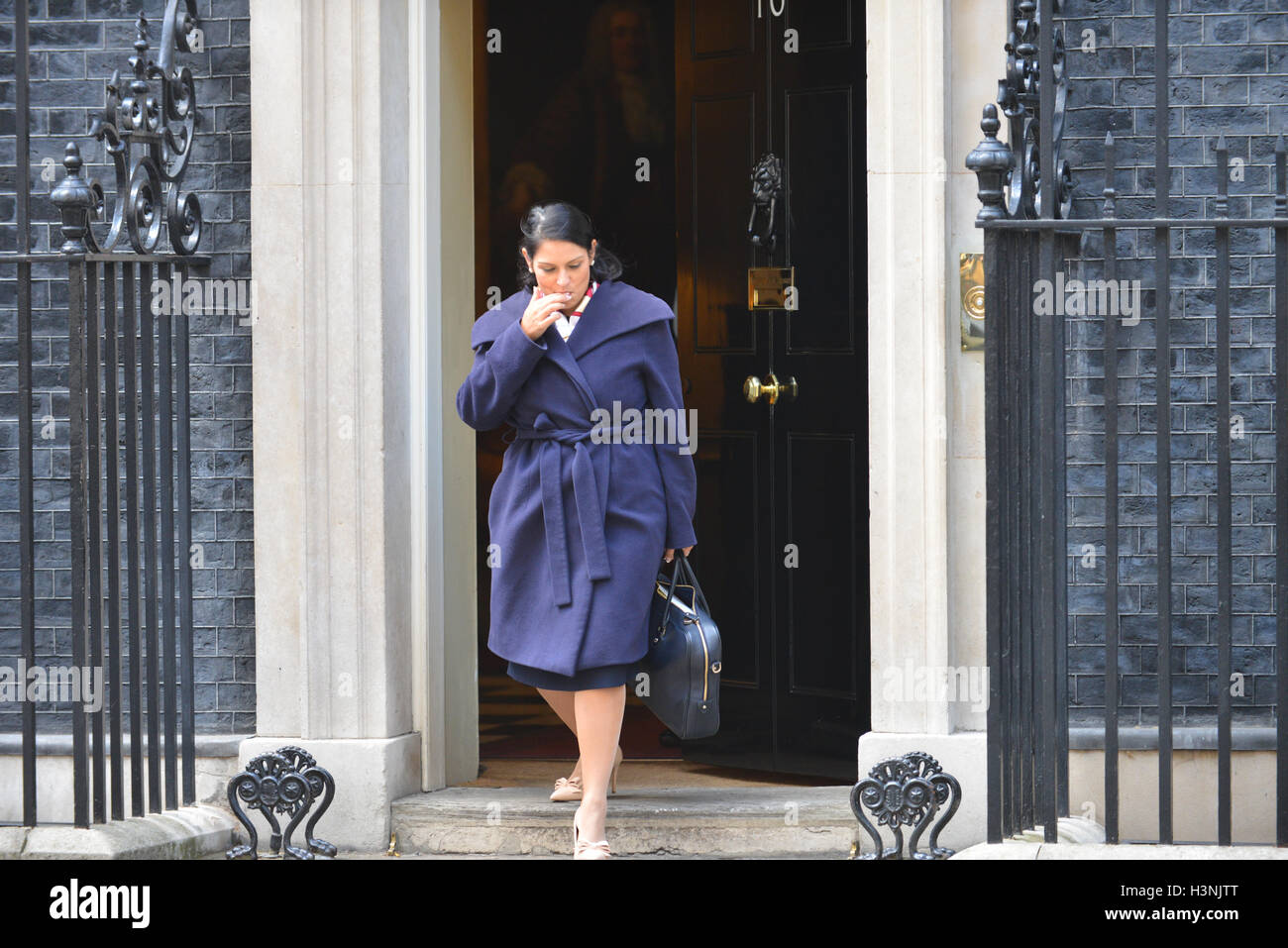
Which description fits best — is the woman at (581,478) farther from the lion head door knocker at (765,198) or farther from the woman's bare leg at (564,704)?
the lion head door knocker at (765,198)

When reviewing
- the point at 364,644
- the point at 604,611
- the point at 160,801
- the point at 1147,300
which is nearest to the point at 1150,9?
the point at 1147,300

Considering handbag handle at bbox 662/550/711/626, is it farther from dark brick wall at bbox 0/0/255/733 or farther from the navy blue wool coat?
dark brick wall at bbox 0/0/255/733

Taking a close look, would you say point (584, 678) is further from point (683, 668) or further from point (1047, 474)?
point (1047, 474)

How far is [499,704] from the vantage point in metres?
7.96

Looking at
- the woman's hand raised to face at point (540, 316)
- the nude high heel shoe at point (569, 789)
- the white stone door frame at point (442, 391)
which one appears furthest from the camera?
the white stone door frame at point (442, 391)

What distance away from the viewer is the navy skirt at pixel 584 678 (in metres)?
5.01

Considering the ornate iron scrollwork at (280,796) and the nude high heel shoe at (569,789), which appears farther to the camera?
the nude high heel shoe at (569,789)

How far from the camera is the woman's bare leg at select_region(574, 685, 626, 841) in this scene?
5.04m

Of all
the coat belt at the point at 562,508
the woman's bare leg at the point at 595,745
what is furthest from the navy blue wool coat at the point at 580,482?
the woman's bare leg at the point at 595,745

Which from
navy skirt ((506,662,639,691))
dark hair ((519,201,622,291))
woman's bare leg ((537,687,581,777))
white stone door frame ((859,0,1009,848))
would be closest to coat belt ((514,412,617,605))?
→ navy skirt ((506,662,639,691))

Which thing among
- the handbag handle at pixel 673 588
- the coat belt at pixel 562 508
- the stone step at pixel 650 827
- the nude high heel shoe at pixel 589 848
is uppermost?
the coat belt at pixel 562 508

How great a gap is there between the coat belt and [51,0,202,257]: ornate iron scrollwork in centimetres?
150

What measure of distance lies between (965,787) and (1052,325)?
1.72 m

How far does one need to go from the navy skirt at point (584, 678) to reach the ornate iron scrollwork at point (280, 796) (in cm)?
86
